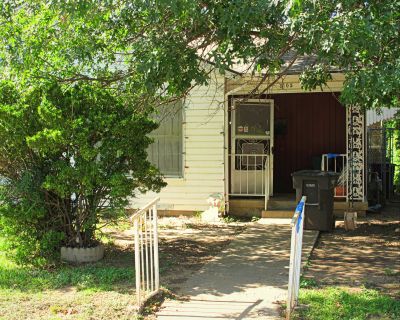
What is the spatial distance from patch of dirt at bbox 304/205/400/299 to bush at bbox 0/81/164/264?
2874 mm

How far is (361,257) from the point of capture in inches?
306

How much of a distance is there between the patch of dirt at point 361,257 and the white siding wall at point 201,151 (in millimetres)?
2824

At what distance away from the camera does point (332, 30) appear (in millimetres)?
5016

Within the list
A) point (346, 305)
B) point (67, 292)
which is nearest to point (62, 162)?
point (67, 292)

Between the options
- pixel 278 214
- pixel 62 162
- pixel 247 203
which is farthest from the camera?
pixel 247 203

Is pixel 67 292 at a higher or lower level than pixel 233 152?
lower

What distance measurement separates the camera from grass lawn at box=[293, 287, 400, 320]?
17.0ft

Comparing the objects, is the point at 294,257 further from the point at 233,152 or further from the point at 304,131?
the point at 304,131

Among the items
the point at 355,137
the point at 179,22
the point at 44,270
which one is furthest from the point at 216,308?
the point at 355,137

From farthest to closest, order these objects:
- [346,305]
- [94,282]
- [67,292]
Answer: [94,282] → [67,292] → [346,305]

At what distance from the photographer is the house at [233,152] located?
11031 mm

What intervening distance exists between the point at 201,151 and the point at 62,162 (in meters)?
4.71

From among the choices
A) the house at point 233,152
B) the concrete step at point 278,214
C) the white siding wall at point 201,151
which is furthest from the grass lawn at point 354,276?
the white siding wall at point 201,151

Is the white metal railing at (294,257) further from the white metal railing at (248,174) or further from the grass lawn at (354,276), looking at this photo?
the white metal railing at (248,174)
